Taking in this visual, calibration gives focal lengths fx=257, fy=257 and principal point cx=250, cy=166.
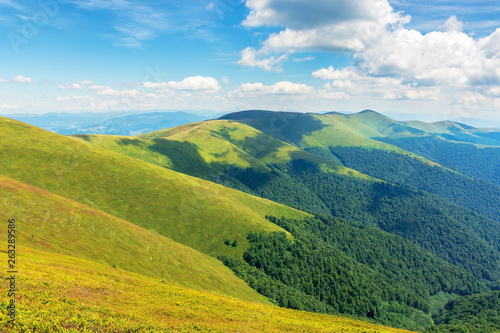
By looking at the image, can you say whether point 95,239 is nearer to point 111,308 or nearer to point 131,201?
point 111,308

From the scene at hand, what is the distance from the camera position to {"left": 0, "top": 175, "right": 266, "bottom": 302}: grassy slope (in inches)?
2869

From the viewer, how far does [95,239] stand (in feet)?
283

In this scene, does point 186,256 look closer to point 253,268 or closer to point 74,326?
point 253,268

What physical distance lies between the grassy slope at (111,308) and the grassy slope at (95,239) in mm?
15602

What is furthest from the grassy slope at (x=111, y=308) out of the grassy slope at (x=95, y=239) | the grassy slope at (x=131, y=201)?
the grassy slope at (x=131, y=201)

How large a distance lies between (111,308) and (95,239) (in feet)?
192

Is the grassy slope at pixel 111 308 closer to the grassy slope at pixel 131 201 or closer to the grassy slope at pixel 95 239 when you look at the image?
the grassy slope at pixel 95 239

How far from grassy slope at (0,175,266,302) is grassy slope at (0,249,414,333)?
1560cm

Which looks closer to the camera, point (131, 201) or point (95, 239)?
point (95, 239)

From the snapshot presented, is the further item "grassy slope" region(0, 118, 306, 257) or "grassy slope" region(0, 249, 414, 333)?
"grassy slope" region(0, 118, 306, 257)

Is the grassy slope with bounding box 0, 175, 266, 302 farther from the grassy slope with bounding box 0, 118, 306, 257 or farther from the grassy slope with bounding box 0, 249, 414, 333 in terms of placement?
the grassy slope with bounding box 0, 118, 306, 257

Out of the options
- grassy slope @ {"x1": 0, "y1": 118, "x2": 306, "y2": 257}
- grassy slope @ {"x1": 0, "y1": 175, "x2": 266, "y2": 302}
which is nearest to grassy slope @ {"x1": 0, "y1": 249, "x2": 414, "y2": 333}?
grassy slope @ {"x1": 0, "y1": 175, "x2": 266, "y2": 302}

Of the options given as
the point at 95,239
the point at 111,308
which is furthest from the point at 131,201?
the point at 111,308

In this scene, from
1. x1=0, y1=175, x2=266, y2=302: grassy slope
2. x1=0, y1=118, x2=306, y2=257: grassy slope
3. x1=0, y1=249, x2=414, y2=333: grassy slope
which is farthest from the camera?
x1=0, y1=118, x2=306, y2=257: grassy slope
